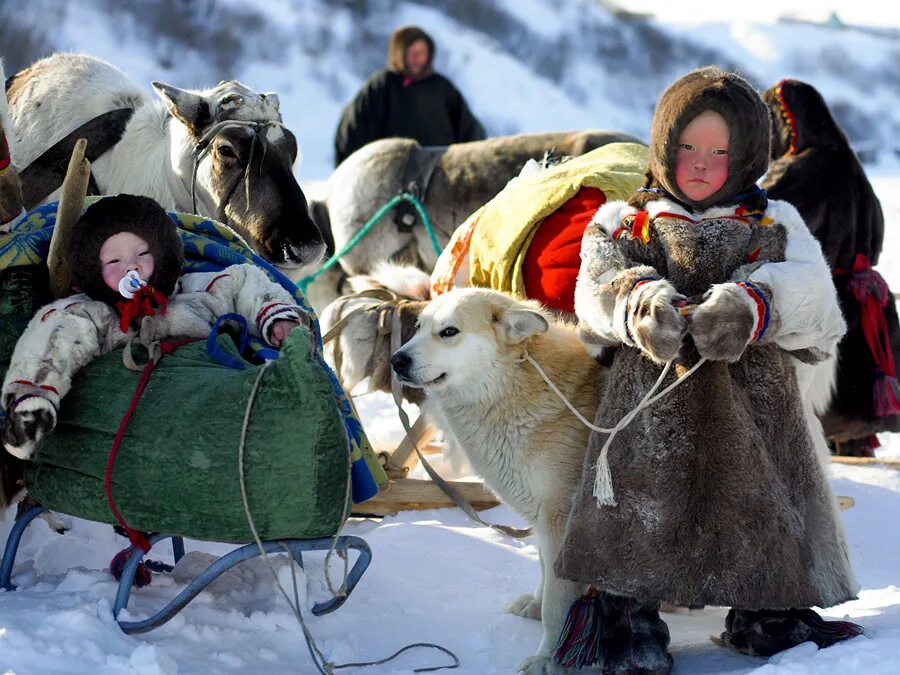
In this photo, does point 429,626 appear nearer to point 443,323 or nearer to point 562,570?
point 562,570

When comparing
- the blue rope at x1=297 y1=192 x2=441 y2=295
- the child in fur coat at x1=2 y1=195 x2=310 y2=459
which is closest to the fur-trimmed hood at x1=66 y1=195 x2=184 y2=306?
the child in fur coat at x1=2 y1=195 x2=310 y2=459

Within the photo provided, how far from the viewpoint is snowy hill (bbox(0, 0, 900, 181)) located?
830 inches

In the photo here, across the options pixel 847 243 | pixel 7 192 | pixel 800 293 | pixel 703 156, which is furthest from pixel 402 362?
pixel 847 243

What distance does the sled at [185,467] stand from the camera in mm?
2650

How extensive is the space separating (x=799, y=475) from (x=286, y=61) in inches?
856

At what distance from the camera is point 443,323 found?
10.8ft

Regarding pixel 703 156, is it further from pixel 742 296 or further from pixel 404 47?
Result: pixel 404 47

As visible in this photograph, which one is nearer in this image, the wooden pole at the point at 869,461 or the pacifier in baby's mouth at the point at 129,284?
the pacifier in baby's mouth at the point at 129,284

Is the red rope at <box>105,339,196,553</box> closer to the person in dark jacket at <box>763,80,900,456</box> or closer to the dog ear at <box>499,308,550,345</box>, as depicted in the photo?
the dog ear at <box>499,308,550,345</box>

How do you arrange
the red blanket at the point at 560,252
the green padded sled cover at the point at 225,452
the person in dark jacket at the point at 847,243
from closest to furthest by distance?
the green padded sled cover at the point at 225,452 → the red blanket at the point at 560,252 → the person in dark jacket at the point at 847,243

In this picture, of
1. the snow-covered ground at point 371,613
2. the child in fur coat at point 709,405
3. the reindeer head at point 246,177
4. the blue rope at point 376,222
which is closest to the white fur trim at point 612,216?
the child in fur coat at point 709,405

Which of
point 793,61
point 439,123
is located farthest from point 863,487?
point 793,61

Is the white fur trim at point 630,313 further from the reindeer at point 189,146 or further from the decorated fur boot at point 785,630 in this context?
the reindeer at point 189,146

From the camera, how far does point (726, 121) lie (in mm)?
2900
